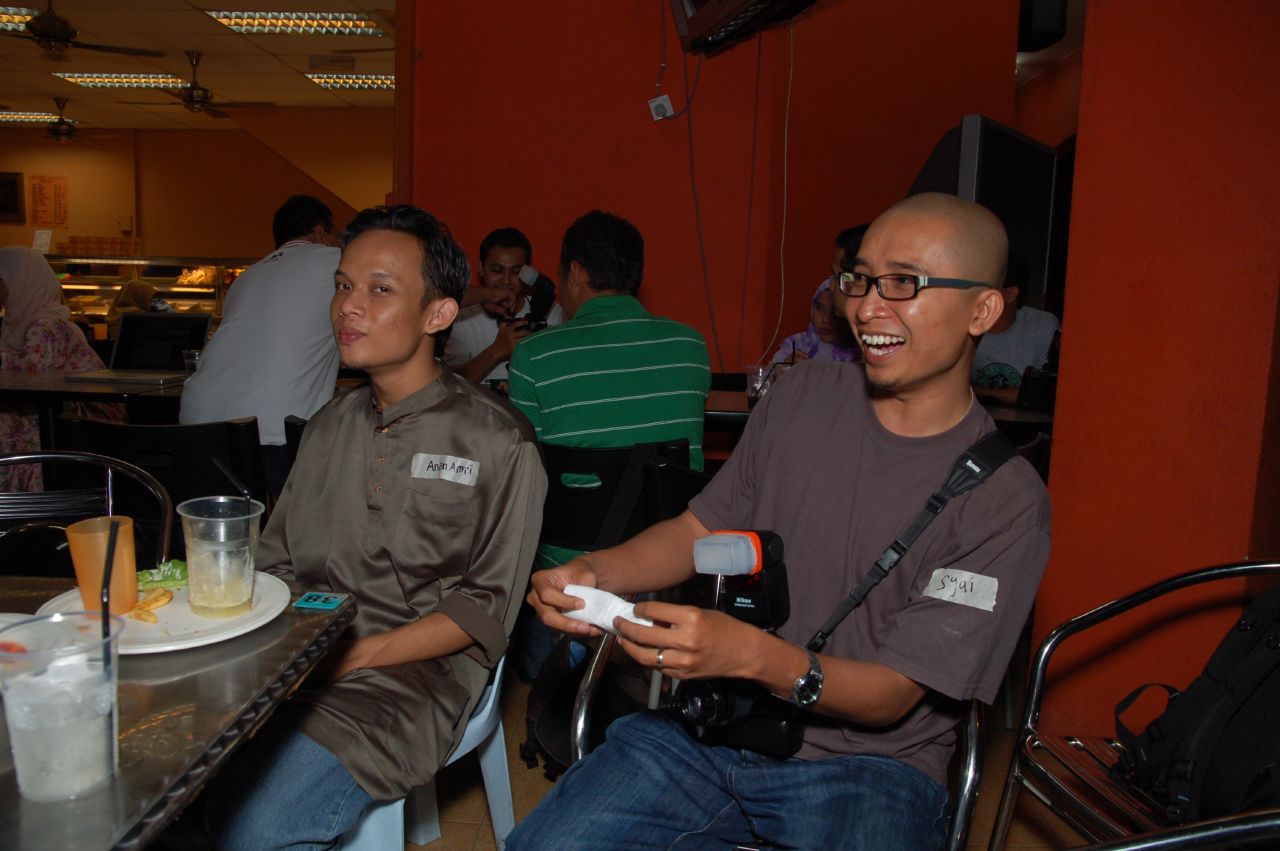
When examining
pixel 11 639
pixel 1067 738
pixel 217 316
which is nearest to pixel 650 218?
pixel 1067 738

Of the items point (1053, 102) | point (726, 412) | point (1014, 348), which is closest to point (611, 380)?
Answer: point (726, 412)

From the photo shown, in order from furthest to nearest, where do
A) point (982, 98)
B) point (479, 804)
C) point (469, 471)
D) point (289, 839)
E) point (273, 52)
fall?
point (273, 52) < point (982, 98) < point (479, 804) < point (469, 471) < point (289, 839)

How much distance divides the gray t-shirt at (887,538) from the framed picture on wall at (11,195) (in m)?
14.0

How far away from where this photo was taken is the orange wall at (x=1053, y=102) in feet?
25.8

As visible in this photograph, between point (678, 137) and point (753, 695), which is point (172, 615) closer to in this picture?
point (753, 695)

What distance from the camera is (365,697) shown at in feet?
5.18

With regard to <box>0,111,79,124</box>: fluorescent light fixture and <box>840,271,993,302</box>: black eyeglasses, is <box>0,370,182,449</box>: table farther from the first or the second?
<box>0,111,79,124</box>: fluorescent light fixture

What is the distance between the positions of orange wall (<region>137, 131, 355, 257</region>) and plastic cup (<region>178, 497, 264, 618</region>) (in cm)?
1175

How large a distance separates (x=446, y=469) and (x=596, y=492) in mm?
799

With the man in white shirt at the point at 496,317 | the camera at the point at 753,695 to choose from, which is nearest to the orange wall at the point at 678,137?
the man in white shirt at the point at 496,317

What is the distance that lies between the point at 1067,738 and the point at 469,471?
4.20 feet

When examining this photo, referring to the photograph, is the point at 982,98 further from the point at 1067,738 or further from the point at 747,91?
the point at 1067,738

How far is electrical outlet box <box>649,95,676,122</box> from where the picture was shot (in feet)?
16.1

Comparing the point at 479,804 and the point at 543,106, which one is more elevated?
the point at 543,106
